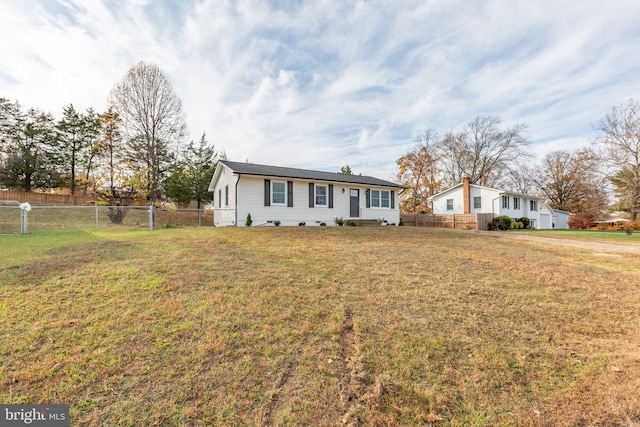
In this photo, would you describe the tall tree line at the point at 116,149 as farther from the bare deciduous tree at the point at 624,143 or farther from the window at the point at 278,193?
the bare deciduous tree at the point at 624,143

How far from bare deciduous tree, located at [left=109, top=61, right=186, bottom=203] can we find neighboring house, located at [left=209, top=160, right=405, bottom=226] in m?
5.82

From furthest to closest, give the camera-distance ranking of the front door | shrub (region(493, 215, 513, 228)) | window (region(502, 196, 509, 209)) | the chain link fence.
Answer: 1. window (region(502, 196, 509, 209))
2. shrub (region(493, 215, 513, 228))
3. the front door
4. the chain link fence

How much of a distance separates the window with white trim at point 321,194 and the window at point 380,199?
3816mm

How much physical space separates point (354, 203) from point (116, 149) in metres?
19.2

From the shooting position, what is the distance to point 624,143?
23734mm

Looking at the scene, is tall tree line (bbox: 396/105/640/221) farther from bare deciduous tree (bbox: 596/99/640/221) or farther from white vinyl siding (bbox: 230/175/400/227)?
white vinyl siding (bbox: 230/175/400/227)

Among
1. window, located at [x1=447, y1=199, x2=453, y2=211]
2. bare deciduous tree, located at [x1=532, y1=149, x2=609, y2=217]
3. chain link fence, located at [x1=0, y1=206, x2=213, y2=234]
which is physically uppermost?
bare deciduous tree, located at [x1=532, y1=149, x2=609, y2=217]

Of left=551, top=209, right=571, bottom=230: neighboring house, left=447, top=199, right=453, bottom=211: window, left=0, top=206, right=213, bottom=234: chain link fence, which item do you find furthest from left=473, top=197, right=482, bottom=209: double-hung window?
left=0, top=206, right=213, bottom=234: chain link fence

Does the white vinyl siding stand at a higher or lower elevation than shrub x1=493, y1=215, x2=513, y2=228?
higher

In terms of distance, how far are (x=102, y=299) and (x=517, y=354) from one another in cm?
531

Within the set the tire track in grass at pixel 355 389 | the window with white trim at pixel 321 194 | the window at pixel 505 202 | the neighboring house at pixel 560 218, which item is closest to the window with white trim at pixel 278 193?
→ the window with white trim at pixel 321 194

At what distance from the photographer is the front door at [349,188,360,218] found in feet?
55.5

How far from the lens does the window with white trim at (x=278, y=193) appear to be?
14429 mm

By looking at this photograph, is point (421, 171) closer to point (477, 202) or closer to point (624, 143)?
point (477, 202)
